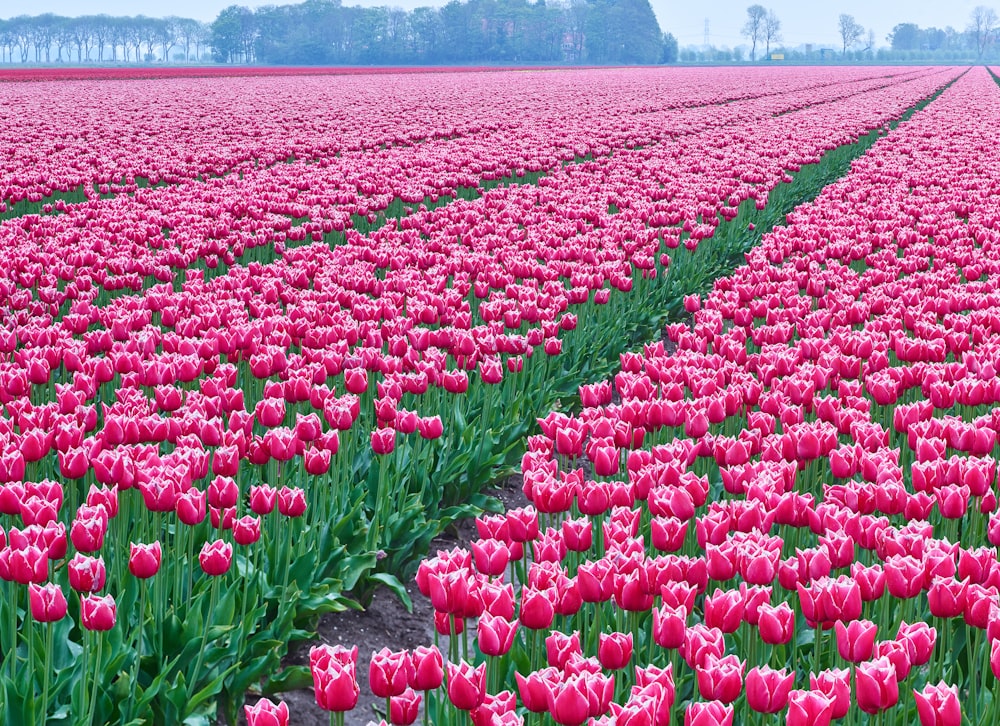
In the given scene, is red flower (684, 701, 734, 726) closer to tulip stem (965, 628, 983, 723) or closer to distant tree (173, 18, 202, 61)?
tulip stem (965, 628, 983, 723)

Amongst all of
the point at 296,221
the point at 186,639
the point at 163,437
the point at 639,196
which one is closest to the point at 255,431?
the point at 163,437

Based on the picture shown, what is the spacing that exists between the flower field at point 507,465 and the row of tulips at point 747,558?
0.6 inches

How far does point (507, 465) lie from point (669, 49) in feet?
533

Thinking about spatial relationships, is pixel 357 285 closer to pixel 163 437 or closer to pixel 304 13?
pixel 163 437

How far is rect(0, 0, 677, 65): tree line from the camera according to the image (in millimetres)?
145125

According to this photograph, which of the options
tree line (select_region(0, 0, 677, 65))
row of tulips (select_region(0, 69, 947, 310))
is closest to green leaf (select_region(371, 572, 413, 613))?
row of tulips (select_region(0, 69, 947, 310))

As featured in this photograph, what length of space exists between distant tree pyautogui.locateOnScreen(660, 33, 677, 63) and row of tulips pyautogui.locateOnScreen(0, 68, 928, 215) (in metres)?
112

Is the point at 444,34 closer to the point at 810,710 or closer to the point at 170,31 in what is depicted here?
the point at 170,31

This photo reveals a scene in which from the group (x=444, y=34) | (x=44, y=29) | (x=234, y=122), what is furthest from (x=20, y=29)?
(x=234, y=122)

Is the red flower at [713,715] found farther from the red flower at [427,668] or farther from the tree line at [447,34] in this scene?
the tree line at [447,34]

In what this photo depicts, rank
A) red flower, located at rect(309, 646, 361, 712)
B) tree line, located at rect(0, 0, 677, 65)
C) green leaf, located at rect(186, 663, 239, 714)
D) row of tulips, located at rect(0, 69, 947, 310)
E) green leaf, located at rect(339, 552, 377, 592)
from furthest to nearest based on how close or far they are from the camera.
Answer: tree line, located at rect(0, 0, 677, 65) → row of tulips, located at rect(0, 69, 947, 310) → green leaf, located at rect(339, 552, 377, 592) → green leaf, located at rect(186, 663, 239, 714) → red flower, located at rect(309, 646, 361, 712)

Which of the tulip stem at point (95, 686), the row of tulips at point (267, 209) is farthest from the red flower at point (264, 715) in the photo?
the row of tulips at point (267, 209)

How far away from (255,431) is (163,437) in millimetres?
1417

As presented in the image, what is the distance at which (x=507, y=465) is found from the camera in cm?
602
